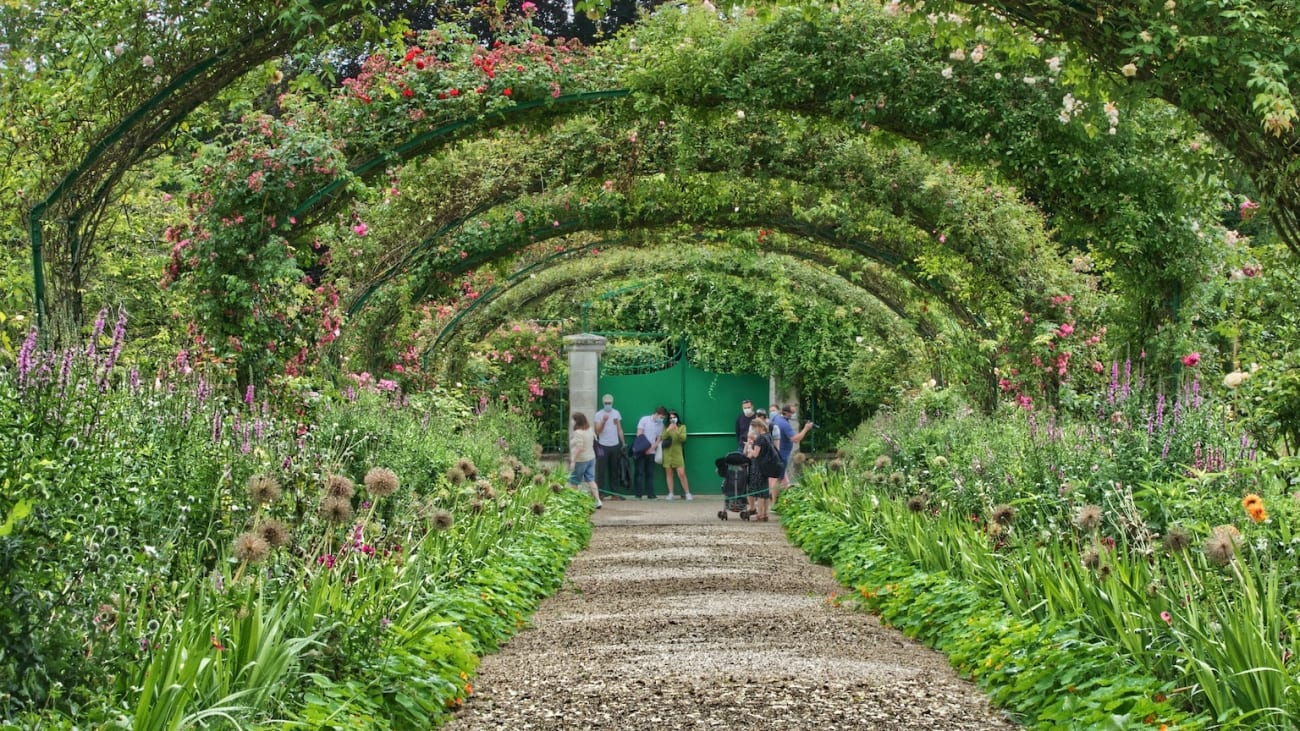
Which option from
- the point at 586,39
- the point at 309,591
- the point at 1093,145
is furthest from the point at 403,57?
the point at 586,39

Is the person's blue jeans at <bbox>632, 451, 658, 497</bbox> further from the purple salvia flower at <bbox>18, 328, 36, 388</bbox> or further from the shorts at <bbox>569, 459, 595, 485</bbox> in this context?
the purple salvia flower at <bbox>18, 328, 36, 388</bbox>

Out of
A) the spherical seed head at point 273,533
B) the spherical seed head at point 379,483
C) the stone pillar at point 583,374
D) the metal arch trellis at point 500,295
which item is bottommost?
the spherical seed head at point 273,533

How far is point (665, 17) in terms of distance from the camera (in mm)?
9023

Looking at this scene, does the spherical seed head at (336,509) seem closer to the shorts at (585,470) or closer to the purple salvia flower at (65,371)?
the purple salvia flower at (65,371)

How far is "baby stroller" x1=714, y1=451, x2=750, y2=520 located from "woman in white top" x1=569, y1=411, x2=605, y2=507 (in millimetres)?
1394

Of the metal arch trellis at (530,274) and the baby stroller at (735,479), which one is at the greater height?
the metal arch trellis at (530,274)

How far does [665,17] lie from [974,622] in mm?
5127

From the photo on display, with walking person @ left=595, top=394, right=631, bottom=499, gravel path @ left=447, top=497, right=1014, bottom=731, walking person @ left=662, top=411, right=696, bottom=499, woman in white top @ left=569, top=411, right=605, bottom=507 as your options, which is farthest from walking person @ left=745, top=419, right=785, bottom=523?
gravel path @ left=447, top=497, right=1014, bottom=731

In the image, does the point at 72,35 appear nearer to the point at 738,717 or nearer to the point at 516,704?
the point at 516,704

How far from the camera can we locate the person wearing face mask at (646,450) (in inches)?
667

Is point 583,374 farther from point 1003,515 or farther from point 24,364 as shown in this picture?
point 24,364

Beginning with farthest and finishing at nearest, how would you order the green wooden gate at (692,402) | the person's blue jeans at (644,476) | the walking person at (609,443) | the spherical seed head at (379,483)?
the green wooden gate at (692,402) → the person's blue jeans at (644,476) → the walking person at (609,443) → the spherical seed head at (379,483)

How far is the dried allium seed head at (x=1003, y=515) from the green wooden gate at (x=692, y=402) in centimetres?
1282

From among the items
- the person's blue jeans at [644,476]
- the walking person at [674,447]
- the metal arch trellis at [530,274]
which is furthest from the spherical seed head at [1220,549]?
the person's blue jeans at [644,476]
